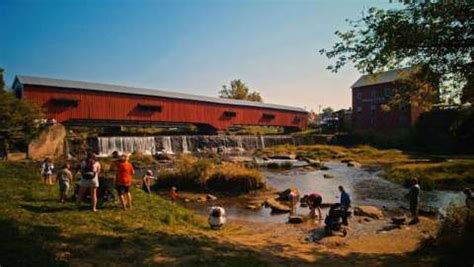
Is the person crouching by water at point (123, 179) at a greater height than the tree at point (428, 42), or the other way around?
the tree at point (428, 42)

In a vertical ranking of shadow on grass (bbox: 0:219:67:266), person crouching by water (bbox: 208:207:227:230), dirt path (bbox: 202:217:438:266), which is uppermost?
shadow on grass (bbox: 0:219:67:266)

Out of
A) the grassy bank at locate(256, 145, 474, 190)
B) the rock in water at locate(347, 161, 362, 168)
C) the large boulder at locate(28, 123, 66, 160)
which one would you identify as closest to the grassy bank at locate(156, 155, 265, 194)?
the grassy bank at locate(256, 145, 474, 190)

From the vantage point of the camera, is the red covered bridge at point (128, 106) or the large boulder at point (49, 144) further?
the red covered bridge at point (128, 106)

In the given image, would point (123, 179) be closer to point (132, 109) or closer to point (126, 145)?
point (126, 145)

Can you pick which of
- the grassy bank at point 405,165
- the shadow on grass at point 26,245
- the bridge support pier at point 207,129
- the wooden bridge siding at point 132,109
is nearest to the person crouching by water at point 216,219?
the shadow on grass at point 26,245

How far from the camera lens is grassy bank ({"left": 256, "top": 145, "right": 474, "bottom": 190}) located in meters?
28.4

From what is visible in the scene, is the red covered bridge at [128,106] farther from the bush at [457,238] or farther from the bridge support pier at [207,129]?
the bush at [457,238]

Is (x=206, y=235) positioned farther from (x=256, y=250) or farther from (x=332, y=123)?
(x=332, y=123)

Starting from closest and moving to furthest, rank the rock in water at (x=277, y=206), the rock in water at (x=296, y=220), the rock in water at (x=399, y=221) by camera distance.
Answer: the rock in water at (x=399, y=221) < the rock in water at (x=296, y=220) < the rock in water at (x=277, y=206)

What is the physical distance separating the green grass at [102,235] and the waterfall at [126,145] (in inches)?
1155

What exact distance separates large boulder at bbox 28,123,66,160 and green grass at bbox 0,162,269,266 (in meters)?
23.8

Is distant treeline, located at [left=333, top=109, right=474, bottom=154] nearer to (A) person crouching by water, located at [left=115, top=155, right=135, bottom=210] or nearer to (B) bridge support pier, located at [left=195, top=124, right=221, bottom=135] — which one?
(B) bridge support pier, located at [left=195, top=124, right=221, bottom=135]

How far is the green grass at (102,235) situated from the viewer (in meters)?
8.91

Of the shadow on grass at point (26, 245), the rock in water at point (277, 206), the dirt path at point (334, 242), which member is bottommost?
the dirt path at point (334, 242)
